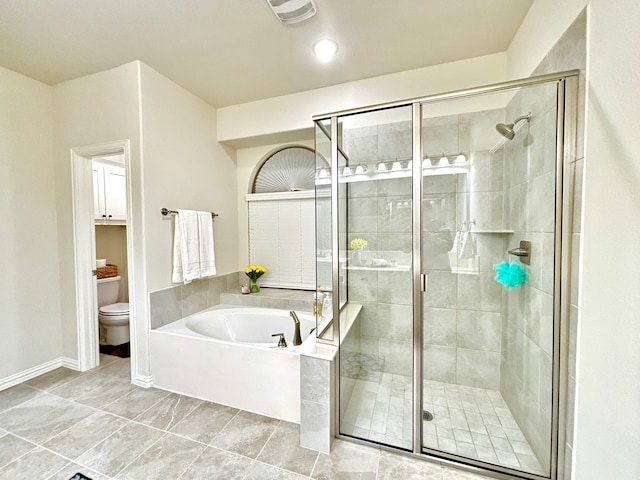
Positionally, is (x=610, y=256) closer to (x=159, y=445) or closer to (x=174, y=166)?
(x=159, y=445)

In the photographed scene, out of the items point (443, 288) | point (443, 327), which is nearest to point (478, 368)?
point (443, 327)

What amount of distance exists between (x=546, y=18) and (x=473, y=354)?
83.9 inches

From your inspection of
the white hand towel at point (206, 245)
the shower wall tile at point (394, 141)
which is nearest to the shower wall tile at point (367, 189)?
the shower wall tile at point (394, 141)

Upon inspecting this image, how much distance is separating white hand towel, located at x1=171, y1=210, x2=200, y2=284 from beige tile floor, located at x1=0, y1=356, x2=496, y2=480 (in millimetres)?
963

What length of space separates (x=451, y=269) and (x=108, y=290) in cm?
388

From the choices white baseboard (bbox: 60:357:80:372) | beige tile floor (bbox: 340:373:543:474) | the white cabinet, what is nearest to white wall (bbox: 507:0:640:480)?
beige tile floor (bbox: 340:373:543:474)

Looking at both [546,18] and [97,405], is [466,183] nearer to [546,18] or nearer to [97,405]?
[546,18]

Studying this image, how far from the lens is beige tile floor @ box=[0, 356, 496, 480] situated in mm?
1363

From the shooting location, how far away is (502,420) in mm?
1688

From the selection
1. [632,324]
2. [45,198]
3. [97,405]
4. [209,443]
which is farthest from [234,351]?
[45,198]

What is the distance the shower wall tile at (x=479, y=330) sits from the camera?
1912 millimetres

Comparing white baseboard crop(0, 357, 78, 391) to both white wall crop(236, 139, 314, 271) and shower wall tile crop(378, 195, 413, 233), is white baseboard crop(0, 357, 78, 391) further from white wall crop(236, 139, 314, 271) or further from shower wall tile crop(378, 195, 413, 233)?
shower wall tile crop(378, 195, 413, 233)

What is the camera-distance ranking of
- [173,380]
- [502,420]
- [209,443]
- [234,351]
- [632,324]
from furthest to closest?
[173,380] < [234,351] < [502,420] < [209,443] < [632,324]

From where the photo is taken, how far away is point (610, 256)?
0.92 m
